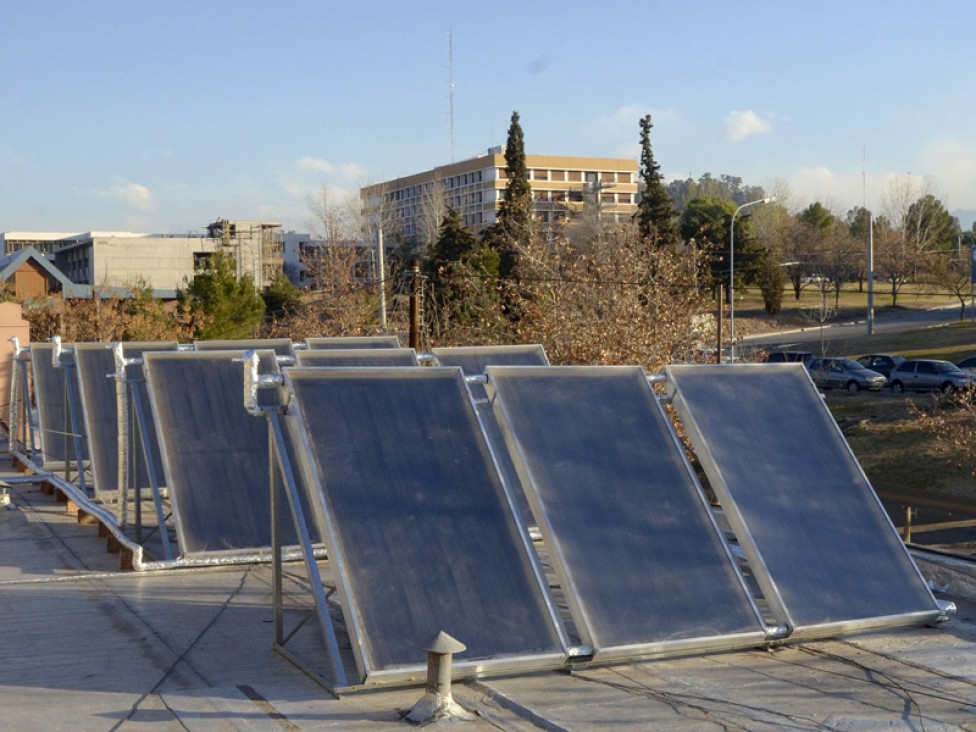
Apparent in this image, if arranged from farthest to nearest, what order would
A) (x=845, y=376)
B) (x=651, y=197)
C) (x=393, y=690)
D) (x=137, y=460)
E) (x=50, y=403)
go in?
Result: 1. (x=651, y=197)
2. (x=845, y=376)
3. (x=50, y=403)
4. (x=137, y=460)
5. (x=393, y=690)

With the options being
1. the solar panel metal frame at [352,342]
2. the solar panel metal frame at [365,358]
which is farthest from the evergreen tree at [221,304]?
the solar panel metal frame at [365,358]

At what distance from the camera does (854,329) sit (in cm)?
6881

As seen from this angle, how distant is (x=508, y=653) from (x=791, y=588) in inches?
82.8

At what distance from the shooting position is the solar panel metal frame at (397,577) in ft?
19.2

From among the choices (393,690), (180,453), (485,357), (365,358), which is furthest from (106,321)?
(393,690)

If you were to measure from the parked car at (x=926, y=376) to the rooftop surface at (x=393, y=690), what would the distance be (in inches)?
1367

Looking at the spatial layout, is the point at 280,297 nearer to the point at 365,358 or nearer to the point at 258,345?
the point at 258,345

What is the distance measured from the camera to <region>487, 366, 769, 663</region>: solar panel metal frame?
653 centimetres

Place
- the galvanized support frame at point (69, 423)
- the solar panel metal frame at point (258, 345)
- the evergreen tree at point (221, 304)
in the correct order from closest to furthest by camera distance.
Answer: the galvanized support frame at point (69, 423) < the solar panel metal frame at point (258, 345) < the evergreen tree at point (221, 304)

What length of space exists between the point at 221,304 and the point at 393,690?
34289 millimetres

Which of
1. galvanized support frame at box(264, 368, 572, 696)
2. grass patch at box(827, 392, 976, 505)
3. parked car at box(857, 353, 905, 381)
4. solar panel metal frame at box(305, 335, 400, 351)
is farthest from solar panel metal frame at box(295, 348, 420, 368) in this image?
parked car at box(857, 353, 905, 381)

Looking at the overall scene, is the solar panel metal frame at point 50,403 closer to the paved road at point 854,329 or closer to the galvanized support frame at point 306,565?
the galvanized support frame at point 306,565

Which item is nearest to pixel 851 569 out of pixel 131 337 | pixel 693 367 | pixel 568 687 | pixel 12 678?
pixel 693 367

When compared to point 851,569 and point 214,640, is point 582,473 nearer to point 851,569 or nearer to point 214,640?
point 851,569
